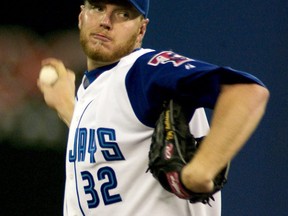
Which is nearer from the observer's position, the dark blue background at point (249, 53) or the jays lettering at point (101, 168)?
the jays lettering at point (101, 168)

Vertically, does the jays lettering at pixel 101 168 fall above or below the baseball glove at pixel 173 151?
below

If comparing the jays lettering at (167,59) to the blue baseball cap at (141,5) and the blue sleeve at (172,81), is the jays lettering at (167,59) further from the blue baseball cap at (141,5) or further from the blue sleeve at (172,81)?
the blue baseball cap at (141,5)

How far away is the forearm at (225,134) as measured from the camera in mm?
1451

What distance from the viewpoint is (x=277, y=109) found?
9.48 ft

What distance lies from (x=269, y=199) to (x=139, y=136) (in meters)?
1.29

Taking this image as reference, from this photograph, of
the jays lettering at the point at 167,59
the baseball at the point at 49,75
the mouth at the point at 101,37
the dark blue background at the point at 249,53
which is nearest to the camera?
the jays lettering at the point at 167,59

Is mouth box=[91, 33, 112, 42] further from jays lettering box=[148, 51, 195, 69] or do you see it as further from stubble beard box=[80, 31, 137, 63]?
jays lettering box=[148, 51, 195, 69]

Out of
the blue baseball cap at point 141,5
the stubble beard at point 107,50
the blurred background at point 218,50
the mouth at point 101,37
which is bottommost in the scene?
the blurred background at point 218,50

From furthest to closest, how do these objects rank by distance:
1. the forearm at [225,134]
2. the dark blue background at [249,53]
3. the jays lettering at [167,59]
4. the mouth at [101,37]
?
the dark blue background at [249,53], the mouth at [101,37], the jays lettering at [167,59], the forearm at [225,134]

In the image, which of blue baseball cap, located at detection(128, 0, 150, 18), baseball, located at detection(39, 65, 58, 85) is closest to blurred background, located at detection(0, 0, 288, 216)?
baseball, located at detection(39, 65, 58, 85)

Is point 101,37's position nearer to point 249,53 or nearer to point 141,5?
point 141,5

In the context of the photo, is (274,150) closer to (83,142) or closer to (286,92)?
(286,92)

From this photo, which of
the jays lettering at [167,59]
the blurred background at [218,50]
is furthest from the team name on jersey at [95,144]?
the blurred background at [218,50]

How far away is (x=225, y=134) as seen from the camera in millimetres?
1455
